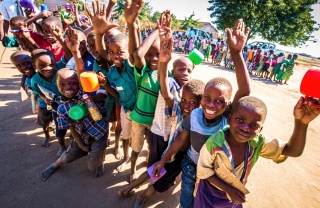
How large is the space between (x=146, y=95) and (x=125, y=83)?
0.34 m

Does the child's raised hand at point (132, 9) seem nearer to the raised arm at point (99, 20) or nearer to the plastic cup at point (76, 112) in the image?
the raised arm at point (99, 20)

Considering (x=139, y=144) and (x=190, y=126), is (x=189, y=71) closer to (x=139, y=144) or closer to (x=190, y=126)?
(x=190, y=126)

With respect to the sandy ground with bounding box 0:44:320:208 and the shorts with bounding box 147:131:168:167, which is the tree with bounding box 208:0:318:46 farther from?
the shorts with bounding box 147:131:168:167

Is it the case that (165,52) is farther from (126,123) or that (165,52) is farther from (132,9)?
(126,123)

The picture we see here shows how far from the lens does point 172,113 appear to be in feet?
5.86

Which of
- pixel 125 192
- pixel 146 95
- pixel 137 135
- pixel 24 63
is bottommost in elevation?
pixel 125 192

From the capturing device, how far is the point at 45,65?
2.22m

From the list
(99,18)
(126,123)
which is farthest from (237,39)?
(126,123)

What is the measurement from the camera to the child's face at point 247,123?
1.23 m

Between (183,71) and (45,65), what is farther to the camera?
(45,65)

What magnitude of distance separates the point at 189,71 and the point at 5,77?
19.7 ft

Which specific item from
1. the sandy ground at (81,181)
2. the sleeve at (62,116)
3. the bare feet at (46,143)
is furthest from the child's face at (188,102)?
the bare feet at (46,143)

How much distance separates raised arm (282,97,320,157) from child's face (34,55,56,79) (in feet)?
8.30

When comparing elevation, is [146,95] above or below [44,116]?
above
